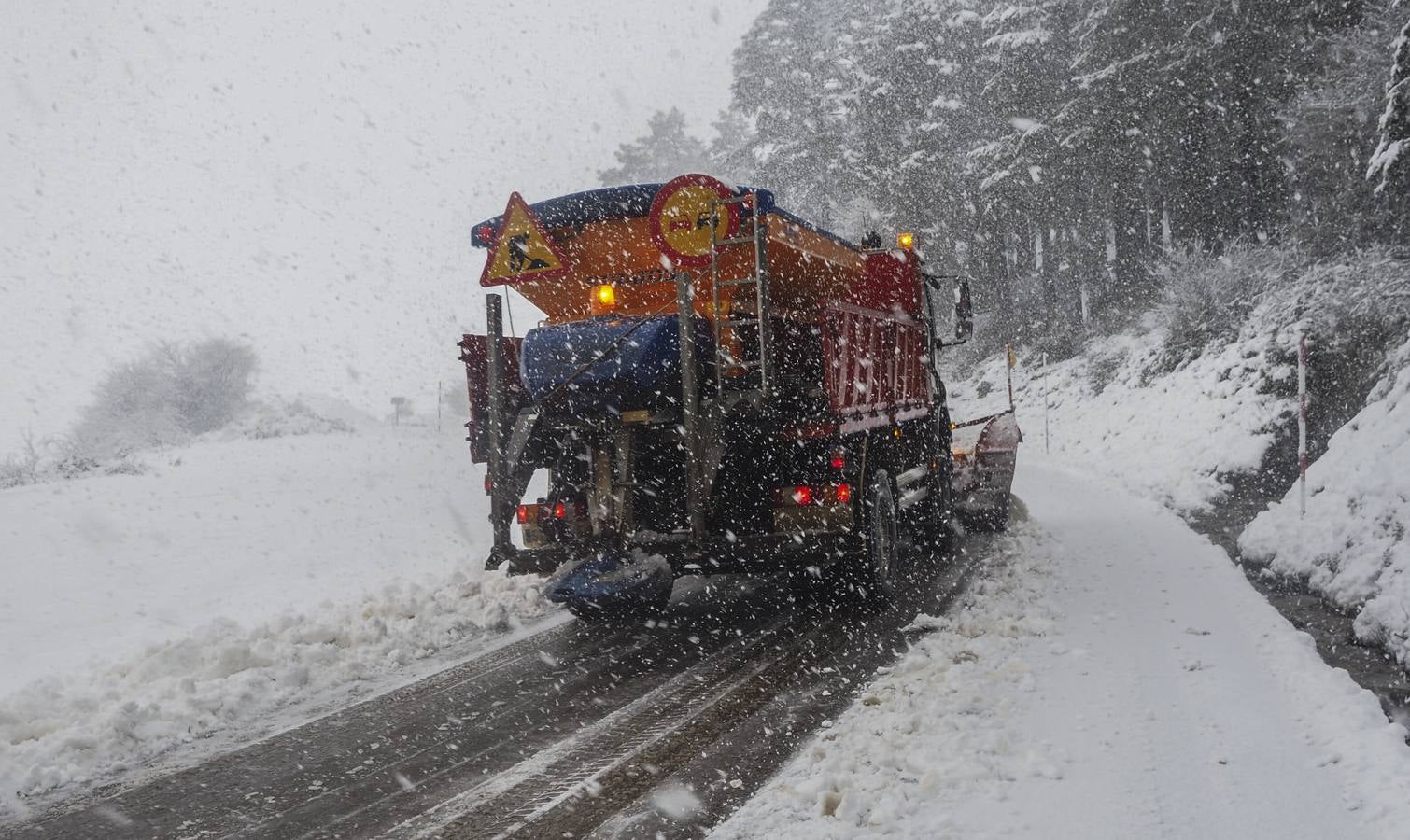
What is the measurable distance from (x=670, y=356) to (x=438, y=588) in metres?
3.19

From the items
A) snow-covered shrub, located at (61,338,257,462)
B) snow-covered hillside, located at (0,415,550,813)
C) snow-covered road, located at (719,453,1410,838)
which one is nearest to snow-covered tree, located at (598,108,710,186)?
snow-covered shrub, located at (61,338,257,462)

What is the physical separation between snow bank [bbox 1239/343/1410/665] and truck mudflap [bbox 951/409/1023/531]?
2.61 m

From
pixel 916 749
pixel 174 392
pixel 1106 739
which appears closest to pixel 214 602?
pixel 916 749

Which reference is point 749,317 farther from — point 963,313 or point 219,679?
point 963,313

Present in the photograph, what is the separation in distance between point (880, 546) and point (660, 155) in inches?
1827

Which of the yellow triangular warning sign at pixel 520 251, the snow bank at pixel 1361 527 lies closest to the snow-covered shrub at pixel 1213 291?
the snow bank at pixel 1361 527

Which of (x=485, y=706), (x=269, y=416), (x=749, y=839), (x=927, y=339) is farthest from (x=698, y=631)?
(x=269, y=416)

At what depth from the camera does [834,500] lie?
649cm

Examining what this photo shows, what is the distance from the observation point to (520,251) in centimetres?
697

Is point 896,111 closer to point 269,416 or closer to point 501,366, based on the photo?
point 269,416

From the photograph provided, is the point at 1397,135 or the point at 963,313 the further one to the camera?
the point at 963,313

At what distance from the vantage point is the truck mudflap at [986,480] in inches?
406

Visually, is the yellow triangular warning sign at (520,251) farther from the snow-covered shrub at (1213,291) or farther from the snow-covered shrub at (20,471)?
the snow-covered shrub at (1213,291)

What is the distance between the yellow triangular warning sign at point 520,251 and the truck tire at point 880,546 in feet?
9.99
